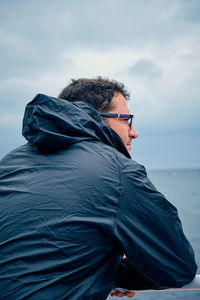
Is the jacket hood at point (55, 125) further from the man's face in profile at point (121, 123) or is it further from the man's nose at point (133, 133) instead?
the man's nose at point (133, 133)

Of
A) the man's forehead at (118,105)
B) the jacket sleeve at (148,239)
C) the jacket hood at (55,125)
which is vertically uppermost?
the man's forehead at (118,105)

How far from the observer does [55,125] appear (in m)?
1.67

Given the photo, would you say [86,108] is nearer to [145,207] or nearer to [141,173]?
[141,173]

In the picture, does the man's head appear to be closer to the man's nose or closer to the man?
the man's nose

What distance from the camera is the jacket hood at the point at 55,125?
1637 mm

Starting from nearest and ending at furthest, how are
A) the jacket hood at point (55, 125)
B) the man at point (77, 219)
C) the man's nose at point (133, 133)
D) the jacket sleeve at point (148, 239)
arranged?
the man at point (77, 219)
the jacket sleeve at point (148, 239)
the jacket hood at point (55, 125)
the man's nose at point (133, 133)

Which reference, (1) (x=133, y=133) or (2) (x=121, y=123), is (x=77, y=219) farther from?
(1) (x=133, y=133)

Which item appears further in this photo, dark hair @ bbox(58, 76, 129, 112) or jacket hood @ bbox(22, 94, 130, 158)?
dark hair @ bbox(58, 76, 129, 112)

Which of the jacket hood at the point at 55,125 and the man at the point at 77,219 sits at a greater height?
the jacket hood at the point at 55,125

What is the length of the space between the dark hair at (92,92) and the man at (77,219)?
2.88ft

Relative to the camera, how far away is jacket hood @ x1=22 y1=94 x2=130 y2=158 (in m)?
1.64

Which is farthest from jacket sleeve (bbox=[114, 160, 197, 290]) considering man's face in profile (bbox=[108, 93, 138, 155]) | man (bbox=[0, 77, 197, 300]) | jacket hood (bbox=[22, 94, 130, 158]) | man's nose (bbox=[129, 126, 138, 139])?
man's nose (bbox=[129, 126, 138, 139])

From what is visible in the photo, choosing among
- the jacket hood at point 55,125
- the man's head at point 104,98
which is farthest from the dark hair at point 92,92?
the jacket hood at point 55,125

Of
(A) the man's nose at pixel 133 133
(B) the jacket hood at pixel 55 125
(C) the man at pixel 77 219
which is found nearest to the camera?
(C) the man at pixel 77 219
